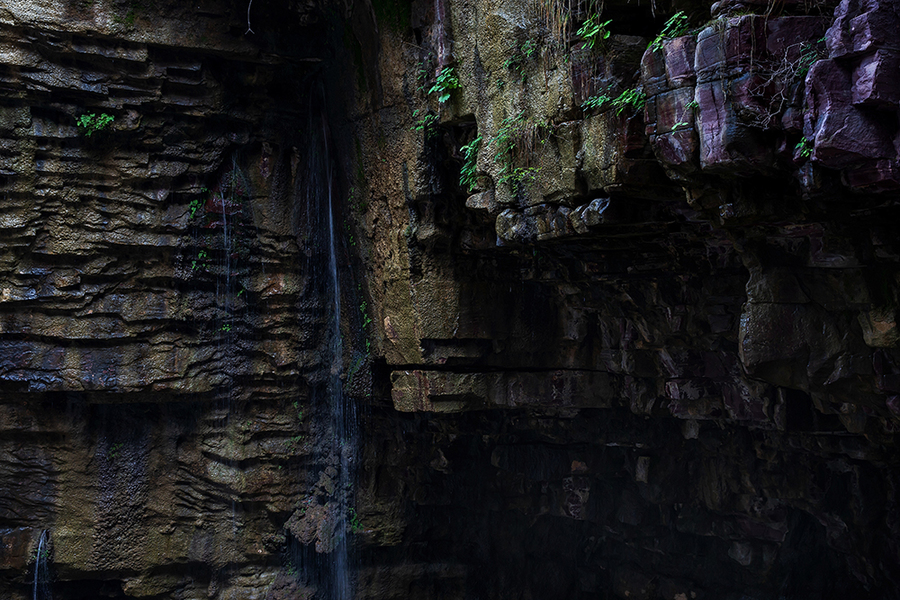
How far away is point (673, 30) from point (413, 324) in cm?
457

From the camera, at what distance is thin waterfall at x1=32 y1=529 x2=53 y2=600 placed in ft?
30.2

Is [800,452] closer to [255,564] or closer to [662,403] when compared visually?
[662,403]

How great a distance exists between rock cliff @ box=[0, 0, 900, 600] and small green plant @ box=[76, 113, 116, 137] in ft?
0.15

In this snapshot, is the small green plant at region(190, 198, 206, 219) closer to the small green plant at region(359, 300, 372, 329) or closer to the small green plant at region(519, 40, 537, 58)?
the small green plant at region(359, 300, 372, 329)

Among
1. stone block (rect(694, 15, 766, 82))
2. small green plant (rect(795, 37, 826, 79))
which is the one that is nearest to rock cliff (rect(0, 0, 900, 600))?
stone block (rect(694, 15, 766, 82))

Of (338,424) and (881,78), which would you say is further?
(338,424)

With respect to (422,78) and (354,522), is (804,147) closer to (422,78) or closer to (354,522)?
(422,78)

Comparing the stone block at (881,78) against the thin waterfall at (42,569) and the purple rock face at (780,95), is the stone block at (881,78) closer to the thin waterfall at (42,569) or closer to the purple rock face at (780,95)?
the purple rock face at (780,95)

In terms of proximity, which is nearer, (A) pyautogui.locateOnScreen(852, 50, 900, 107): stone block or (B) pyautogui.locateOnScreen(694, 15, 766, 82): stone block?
(A) pyautogui.locateOnScreen(852, 50, 900, 107): stone block

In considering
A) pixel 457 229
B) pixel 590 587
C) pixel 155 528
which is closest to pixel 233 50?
pixel 457 229

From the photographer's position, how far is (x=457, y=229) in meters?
7.71

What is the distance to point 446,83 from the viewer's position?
262 inches

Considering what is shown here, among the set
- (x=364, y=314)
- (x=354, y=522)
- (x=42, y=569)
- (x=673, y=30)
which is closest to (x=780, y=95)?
(x=673, y=30)

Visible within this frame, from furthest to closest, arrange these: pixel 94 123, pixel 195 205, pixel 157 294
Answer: pixel 195 205, pixel 157 294, pixel 94 123
